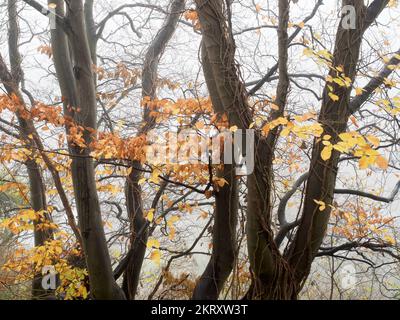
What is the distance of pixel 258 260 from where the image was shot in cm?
336

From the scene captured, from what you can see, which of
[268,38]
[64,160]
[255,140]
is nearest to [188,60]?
[268,38]

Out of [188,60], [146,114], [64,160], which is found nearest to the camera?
[146,114]

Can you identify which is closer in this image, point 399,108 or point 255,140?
point 255,140

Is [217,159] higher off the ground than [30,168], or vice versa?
[30,168]

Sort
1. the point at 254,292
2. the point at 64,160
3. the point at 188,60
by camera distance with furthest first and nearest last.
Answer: the point at 188,60 → the point at 64,160 → the point at 254,292

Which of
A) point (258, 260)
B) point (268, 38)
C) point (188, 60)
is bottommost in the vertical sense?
point (258, 260)

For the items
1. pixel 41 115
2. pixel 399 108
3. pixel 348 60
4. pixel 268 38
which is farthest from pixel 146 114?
pixel 399 108

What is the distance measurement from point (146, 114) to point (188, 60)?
245 cm

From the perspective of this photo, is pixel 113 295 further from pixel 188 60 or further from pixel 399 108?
pixel 188 60

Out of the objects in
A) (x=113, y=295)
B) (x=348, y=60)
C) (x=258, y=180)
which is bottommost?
(x=113, y=295)

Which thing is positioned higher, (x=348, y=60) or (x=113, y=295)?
(x=348, y=60)

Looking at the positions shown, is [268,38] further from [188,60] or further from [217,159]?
[217,159]

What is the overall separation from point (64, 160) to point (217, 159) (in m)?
2.69

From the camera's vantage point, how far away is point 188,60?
704 cm
